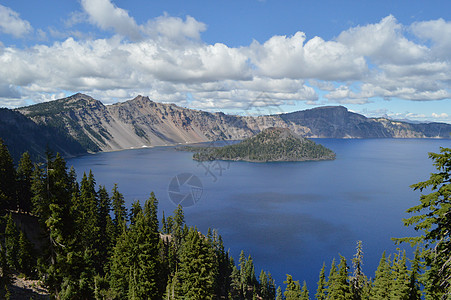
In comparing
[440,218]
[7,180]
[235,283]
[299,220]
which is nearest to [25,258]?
[7,180]

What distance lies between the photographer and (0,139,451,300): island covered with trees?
44.0 feet

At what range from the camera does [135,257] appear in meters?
37.5

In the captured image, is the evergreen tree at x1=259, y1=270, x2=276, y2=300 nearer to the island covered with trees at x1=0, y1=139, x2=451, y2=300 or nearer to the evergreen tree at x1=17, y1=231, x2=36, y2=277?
the island covered with trees at x1=0, y1=139, x2=451, y2=300

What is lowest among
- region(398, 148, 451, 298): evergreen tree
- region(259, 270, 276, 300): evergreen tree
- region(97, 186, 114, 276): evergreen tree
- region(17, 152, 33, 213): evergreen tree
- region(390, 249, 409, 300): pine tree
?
region(259, 270, 276, 300): evergreen tree

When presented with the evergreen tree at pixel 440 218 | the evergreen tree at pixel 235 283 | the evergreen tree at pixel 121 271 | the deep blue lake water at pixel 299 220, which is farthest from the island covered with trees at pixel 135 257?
the deep blue lake water at pixel 299 220

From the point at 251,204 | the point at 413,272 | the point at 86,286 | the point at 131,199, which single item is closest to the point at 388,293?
the point at 413,272

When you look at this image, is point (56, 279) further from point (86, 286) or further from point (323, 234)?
point (323, 234)

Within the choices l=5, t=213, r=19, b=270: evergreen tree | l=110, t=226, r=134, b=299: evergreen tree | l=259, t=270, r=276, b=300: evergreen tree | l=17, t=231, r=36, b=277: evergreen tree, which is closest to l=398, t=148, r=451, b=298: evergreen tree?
l=110, t=226, r=134, b=299: evergreen tree

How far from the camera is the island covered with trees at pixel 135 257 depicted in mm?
13414

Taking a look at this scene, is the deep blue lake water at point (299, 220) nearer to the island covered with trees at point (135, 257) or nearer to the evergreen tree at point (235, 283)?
the evergreen tree at point (235, 283)

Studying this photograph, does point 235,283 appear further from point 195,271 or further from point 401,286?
point 401,286

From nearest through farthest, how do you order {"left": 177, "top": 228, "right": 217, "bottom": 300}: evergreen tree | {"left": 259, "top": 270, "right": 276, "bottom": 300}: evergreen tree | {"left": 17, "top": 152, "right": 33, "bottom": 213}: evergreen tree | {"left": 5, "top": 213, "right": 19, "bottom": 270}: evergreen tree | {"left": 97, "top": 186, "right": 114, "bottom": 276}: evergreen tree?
1. {"left": 177, "top": 228, "right": 217, "bottom": 300}: evergreen tree
2. {"left": 5, "top": 213, "right": 19, "bottom": 270}: evergreen tree
3. {"left": 97, "top": 186, "right": 114, "bottom": 276}: evergreen tree
4. {"left": 17, "top": 152, "right": 33, "bottom": 213}: evergreen tree
5. {"left": 259, "top": 270, "right": 276, "bottom": 300}: evergreen tree

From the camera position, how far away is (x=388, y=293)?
117ft

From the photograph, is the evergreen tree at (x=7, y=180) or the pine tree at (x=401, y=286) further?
the evergreen tree at (x=7, y=180)
